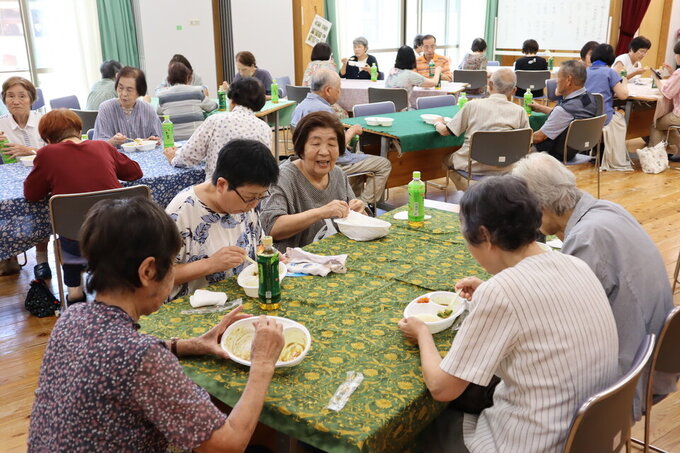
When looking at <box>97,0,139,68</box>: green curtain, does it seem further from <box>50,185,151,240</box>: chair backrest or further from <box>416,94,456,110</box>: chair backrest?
<box>50,185,151,240</box>: chair backrest

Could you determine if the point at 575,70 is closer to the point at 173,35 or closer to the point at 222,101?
the point at 222,101

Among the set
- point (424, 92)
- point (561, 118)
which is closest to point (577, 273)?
point (561, 118)

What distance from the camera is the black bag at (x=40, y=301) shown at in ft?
11.8

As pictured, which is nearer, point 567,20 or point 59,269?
point 59,269

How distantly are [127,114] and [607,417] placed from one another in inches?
159

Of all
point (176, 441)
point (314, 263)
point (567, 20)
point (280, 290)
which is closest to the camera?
point (176, 441)

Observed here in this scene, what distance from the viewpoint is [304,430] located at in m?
1.39

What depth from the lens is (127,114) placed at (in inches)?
181

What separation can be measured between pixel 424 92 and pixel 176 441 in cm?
650

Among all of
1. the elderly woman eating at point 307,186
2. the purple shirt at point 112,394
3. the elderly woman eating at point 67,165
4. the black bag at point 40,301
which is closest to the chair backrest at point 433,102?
the elderly woman eating at point 307,186

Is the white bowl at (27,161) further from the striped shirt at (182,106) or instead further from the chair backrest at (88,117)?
the striped shirt at (182,106)

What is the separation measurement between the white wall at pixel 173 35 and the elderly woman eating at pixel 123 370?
7.04 metres

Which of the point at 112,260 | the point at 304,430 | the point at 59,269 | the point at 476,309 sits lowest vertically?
the point at 59,269

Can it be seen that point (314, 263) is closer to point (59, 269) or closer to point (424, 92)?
point (59, 269)
